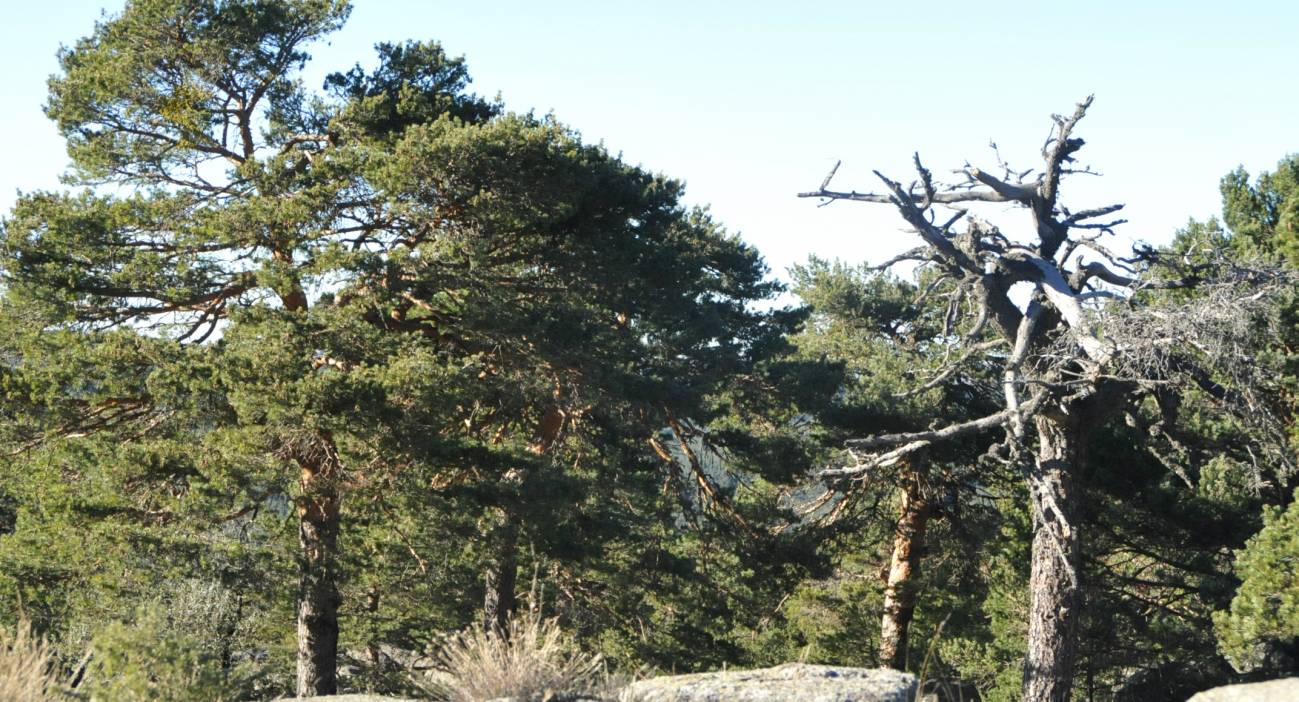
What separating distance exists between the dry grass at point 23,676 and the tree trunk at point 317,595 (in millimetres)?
7567

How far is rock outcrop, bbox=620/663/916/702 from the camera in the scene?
6.44 meters

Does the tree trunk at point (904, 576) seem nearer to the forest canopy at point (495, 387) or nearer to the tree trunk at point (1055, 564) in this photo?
the forest canopy at point (495, 387)

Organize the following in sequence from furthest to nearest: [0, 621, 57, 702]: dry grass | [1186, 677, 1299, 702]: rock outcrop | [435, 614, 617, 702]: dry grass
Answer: [1186, 677, 1299, 702]: rock outcrop → [435, 614, 617, 702]: dry grass → [0, 621, 57, 702]: dry grass

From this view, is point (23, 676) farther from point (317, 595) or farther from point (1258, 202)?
point (1258, 202)

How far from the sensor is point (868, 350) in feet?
66.4

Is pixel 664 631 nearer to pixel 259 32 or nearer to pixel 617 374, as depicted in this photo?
pixel 617 374

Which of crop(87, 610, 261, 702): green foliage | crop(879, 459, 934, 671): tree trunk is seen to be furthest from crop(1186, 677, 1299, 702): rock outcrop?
crop(879, 459, 934, 671): tree trunk

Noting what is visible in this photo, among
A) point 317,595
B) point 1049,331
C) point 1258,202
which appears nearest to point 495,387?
point 317,595

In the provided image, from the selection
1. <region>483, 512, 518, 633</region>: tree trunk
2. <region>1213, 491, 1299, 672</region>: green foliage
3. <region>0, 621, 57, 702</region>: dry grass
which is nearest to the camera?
<region>0, 621, 57, 702</region>: dry grass

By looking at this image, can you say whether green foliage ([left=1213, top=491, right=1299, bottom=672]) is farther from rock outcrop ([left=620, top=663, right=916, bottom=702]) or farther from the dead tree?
rock outcrop ([left=620, top=663, right=916, bottom=702])

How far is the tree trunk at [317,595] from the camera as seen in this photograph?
45.6 feet

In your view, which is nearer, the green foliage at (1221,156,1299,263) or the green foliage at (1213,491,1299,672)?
the green foliage at (1213,491,1299,672)

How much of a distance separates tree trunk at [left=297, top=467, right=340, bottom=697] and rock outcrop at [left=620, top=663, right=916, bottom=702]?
26.0 feet

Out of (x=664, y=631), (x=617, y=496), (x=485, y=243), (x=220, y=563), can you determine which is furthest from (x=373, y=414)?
(x=664, y=631)
